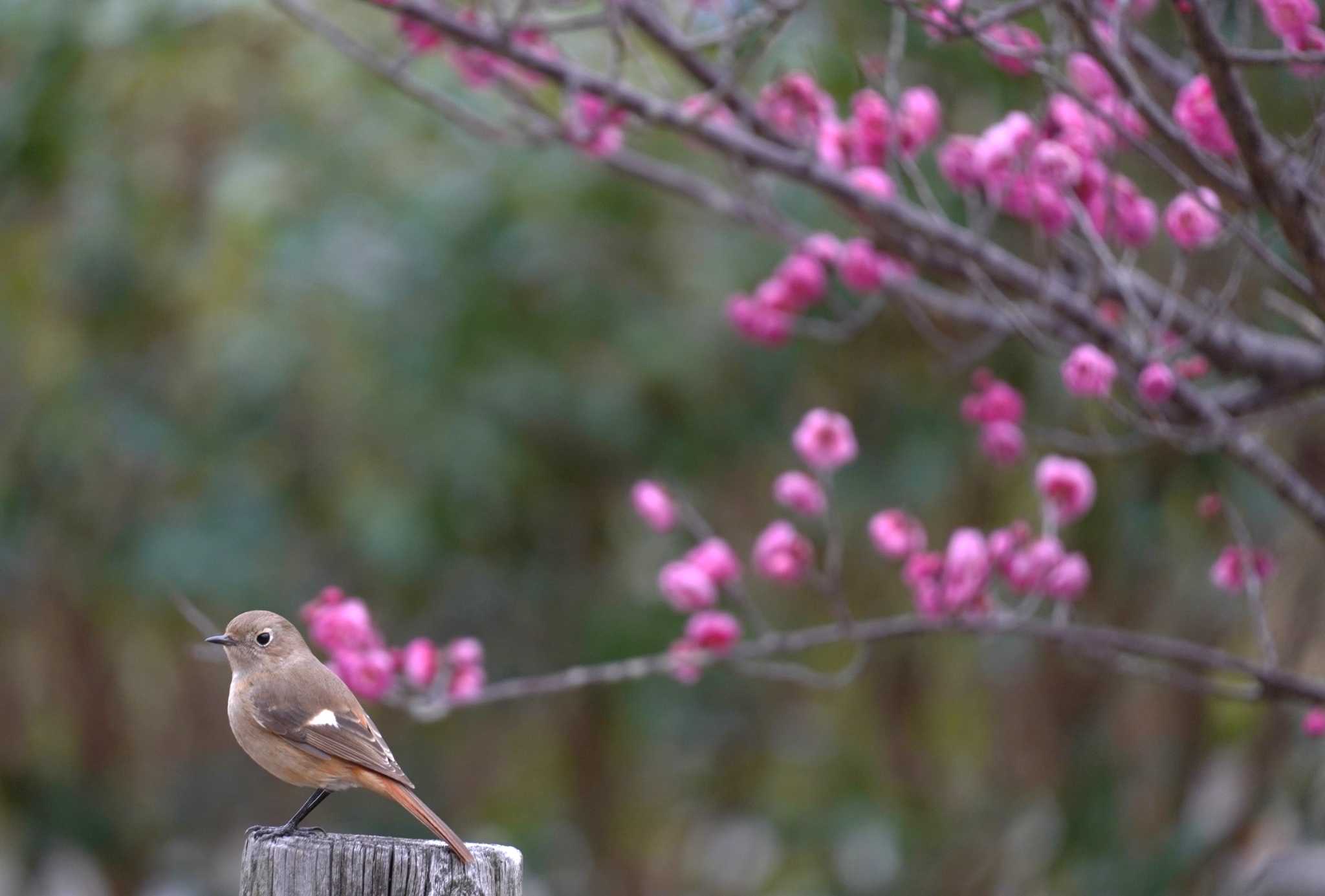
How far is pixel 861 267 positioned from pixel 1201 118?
763mm

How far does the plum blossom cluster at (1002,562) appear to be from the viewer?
3.00 metres

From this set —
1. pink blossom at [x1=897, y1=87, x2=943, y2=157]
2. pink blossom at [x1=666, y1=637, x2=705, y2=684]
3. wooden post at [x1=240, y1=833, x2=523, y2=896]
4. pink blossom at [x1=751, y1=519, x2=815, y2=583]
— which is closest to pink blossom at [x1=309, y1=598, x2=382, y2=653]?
pink blossom at [x1=666, y1=637, x2=705, y2=684]

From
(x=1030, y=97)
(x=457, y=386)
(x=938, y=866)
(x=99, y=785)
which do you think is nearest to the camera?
(x=1030, y=97)

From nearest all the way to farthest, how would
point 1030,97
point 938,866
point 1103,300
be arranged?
point 1103,300 < point 1030,97 < point 938,866

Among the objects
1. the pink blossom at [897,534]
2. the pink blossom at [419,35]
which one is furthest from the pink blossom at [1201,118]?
the pink blossom at [419,35]

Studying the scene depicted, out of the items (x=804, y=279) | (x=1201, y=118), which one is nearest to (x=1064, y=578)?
(x=804, y=279)

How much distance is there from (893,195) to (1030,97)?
90 cm

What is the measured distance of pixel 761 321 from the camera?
355 cm

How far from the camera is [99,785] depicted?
6.08 metres

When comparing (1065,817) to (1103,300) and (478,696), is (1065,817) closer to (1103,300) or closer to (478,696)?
(1103,300)

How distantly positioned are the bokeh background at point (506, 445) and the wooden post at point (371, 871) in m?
2.33

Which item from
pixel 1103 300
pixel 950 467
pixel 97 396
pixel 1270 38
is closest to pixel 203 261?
pixel 97 396

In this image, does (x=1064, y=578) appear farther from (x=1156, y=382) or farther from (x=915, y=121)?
(x=915, y=121)

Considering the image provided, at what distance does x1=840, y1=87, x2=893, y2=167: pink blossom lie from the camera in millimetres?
3176
